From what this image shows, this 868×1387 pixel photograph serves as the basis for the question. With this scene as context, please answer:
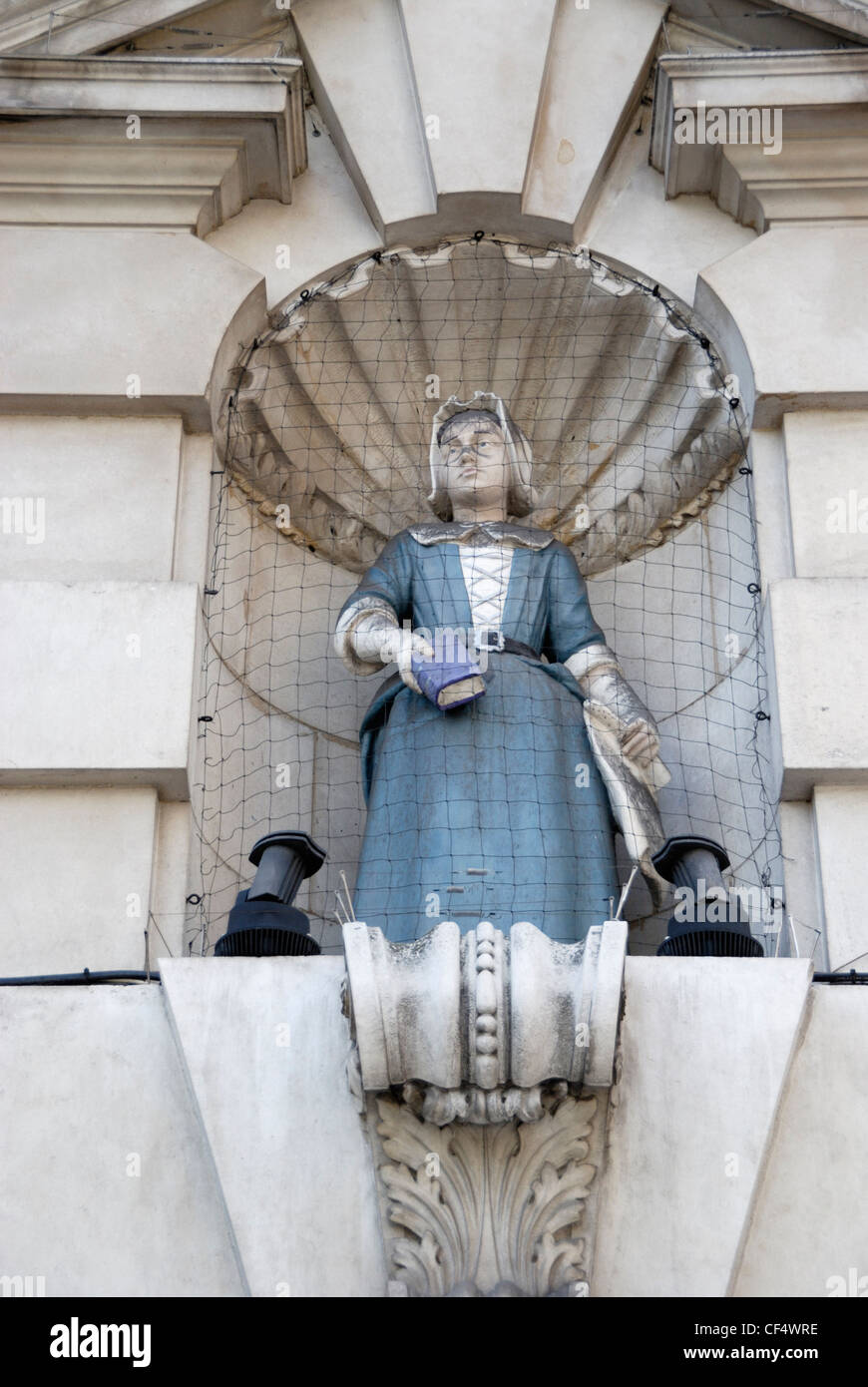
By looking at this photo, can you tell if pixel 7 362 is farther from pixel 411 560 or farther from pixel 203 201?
pixel 411 560

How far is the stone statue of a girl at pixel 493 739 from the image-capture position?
5094 mm

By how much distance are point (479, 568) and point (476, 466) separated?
371 mm

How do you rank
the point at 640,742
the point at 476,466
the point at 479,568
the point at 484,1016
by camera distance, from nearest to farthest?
the point at 484,1016 → the point at 640,742 → the point at 479,568 → the point at 476,466

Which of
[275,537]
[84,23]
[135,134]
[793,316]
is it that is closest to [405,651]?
[275,537]

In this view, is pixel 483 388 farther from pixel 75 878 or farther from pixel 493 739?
pixel 75 878

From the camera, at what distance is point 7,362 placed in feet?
19.2

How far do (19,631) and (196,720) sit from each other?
19.2 inches

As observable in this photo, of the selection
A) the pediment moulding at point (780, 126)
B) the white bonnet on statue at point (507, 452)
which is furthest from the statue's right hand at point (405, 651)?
the pediment moulding at point (780, 126)

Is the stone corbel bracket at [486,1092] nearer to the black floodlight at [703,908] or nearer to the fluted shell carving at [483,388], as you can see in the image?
the black floodlight at [703,908]

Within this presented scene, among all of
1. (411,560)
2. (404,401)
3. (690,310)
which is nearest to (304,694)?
A: (411,560)

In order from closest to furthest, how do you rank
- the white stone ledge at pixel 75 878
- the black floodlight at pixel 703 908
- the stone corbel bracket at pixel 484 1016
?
1. the stone corbel bracket at pixel 484 1016
2. the black floodlight at pixel 703 908
3. the white stone ledge at pixel 75 878

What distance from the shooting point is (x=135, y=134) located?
6.17m

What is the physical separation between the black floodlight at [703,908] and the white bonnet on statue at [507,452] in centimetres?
159

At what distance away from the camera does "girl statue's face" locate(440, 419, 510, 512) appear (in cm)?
605
